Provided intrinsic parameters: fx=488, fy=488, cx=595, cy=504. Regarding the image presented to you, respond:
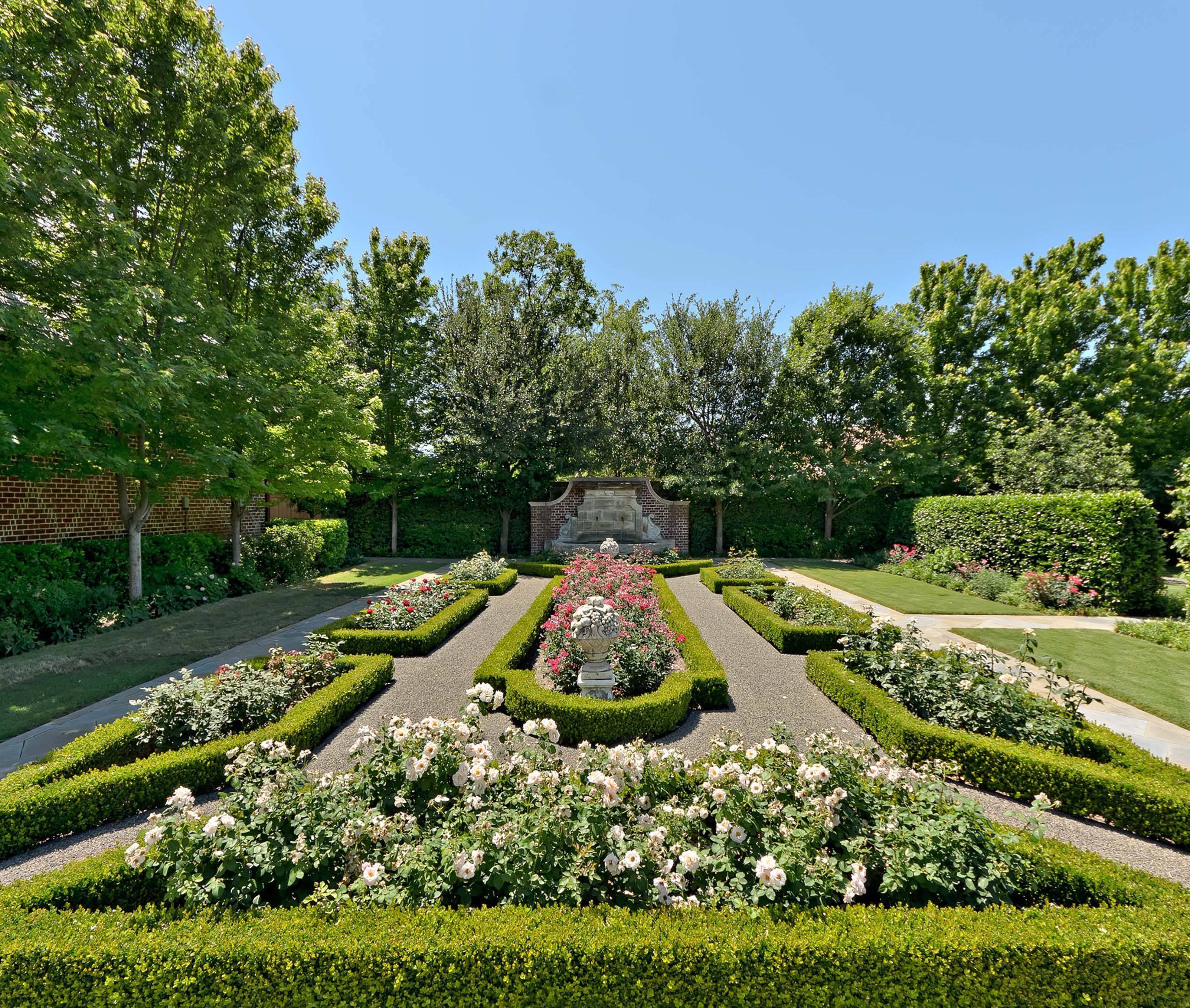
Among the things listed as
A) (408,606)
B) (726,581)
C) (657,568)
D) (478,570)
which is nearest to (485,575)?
(478,570)

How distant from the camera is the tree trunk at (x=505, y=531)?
20.1 meters

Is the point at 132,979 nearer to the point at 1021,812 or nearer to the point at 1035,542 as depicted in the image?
the point at 1021,812

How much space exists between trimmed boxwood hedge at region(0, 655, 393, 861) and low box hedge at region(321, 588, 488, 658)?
2.46m

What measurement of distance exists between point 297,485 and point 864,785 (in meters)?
13.2

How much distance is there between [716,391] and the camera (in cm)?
2078

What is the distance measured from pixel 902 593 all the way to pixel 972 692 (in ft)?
28.3

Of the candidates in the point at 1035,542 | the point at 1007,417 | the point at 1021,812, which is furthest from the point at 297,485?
the point at 1007,417

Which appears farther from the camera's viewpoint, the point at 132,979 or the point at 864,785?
the point at 864,785

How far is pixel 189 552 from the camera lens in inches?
460

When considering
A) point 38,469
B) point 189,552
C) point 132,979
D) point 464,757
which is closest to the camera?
point 132,979

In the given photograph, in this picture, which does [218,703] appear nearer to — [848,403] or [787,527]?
[787,527]

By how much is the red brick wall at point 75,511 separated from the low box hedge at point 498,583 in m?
6.73

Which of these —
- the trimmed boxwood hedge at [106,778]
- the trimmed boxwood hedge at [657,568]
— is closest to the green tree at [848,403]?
the trimmed boxwood hedge at [657,568]

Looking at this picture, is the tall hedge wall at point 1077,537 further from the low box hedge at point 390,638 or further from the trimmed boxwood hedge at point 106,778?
the trimmed boxwood hedge at point 106,778
